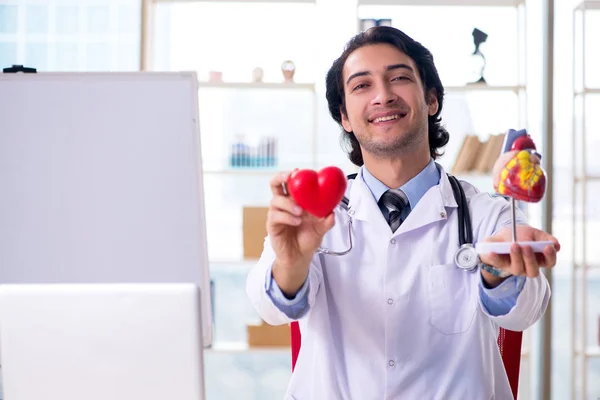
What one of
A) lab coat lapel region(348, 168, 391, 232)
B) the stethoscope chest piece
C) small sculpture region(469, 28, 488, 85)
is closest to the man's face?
lab coat lapel region(348, 168, 391, 232)

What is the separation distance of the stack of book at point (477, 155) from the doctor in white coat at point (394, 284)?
1.91 metres

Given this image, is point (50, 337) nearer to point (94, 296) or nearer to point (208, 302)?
point (94, 296)

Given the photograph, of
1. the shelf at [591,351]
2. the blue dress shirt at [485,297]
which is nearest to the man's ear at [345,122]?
the blue dress shirt at [485,297]

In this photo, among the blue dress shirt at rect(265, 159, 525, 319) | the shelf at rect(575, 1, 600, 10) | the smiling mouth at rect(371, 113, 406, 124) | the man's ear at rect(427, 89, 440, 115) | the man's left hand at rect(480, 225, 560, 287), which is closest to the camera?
the man's left hand at rect(480, 225, 560, 287)

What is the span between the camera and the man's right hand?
3.99 feet

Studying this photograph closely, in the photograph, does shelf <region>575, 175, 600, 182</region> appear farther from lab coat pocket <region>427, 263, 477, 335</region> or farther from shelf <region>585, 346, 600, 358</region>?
lab coat pocket <region>427, 263, 477, 335</region>

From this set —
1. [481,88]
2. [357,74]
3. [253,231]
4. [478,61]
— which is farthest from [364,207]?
[478,61]

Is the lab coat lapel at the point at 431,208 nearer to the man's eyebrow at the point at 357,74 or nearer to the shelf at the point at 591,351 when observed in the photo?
the man's eyebrow at the point at 357,74

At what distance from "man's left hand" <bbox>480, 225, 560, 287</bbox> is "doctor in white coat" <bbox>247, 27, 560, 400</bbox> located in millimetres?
297

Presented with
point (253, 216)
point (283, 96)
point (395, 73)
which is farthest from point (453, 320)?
point (283, 96)

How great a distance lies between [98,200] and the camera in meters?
2.22

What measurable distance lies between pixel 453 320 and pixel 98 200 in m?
1.25

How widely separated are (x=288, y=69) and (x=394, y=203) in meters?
2.10

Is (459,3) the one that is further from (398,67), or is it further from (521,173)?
(521,173)
